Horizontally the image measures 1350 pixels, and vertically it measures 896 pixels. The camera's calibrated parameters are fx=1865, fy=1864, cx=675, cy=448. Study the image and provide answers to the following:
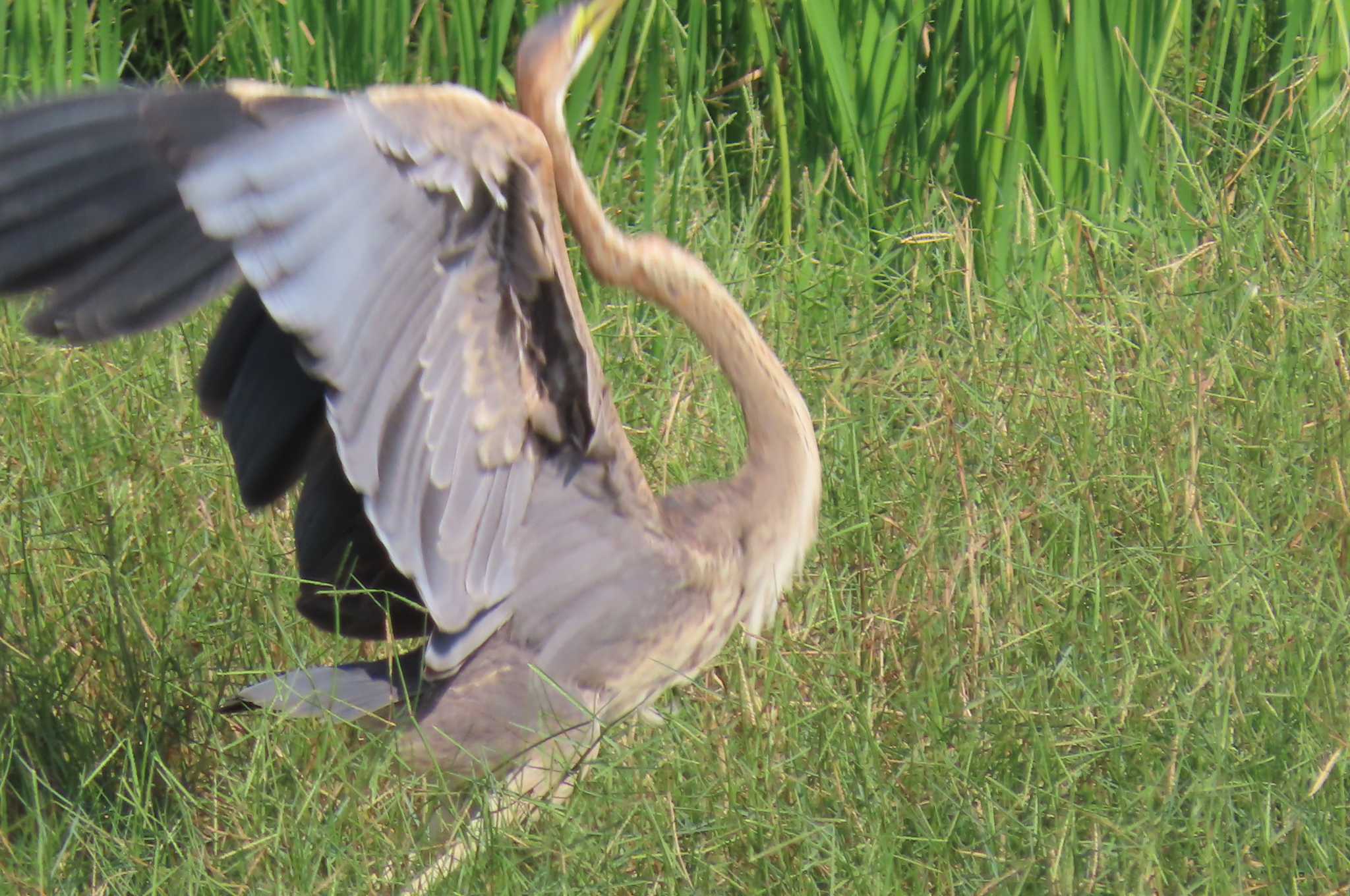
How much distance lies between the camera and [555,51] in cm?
313

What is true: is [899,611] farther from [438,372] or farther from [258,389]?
[258,389]

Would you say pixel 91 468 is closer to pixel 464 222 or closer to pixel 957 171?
pixel 464 222

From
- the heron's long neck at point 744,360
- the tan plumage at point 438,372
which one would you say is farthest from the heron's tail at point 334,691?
the heron's long neck at point 744,360

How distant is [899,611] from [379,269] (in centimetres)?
134

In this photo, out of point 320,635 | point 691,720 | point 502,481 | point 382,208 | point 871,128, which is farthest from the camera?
point 871,128

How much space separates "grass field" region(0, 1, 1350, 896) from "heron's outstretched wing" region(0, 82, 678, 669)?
1.55 ft

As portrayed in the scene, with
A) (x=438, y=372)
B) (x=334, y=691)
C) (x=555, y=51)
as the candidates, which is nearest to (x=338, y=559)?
(x=334, y=691)

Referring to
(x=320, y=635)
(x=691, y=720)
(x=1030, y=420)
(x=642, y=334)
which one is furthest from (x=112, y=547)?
(x=1030, y=420)

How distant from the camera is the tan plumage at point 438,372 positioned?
101 inches

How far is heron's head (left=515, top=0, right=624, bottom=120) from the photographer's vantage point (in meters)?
3.04

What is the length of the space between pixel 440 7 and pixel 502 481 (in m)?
2.45

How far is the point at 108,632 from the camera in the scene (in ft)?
11.3

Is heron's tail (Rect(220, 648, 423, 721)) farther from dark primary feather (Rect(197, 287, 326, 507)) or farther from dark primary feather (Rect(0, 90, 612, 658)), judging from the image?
dark primary feather (Rect(197, 287, 326, 507))


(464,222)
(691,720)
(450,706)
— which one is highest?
(464,222)
